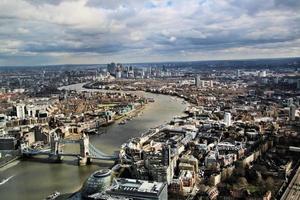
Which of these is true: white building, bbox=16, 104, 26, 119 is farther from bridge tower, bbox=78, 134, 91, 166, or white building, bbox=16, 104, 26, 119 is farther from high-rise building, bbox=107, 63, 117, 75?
high-rise building, bbox=107, 63, 117, 75

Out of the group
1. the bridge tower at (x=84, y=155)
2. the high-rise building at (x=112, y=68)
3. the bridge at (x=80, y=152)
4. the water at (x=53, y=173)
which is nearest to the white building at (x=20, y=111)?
the water at (x=53, y=173)

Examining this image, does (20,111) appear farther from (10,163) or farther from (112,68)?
(112,68)

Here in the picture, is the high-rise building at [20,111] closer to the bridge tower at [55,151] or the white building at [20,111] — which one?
the white building at [20,111]

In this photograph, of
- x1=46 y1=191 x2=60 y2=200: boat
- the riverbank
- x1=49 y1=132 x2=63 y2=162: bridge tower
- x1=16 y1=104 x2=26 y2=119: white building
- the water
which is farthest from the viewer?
x1=16 y1=104 x2=26 y2=119: white building

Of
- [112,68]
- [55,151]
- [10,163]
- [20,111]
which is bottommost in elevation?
[10,163]

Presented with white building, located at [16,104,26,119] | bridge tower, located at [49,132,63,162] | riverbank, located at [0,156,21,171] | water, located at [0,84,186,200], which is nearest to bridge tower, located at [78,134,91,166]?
water, located at [0,84,186,200]

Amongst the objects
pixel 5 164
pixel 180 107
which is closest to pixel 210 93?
pixel 180 107

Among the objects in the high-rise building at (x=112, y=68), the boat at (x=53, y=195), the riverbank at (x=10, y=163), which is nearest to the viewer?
the boat at (x=53, y=195)

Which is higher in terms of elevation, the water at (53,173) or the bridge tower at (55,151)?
the bridge tower at (55,151)

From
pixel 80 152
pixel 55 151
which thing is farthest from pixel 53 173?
pixel 55 151

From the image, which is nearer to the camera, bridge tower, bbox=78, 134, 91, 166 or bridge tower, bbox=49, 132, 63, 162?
bridge tower, bbox=78, 134, 91, 166

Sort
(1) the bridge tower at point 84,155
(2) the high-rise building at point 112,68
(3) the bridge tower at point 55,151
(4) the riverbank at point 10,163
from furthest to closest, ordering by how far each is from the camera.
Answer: (2) the high-rise building at point 112,68, (3) the bridge tower at point 55,151, (1) the bridge tower at point 84,155, (4) the riverbank at point 10,163

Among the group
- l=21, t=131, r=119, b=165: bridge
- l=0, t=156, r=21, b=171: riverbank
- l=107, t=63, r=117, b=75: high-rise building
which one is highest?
l=107, t=63, r=117, b=75: high-rise building
